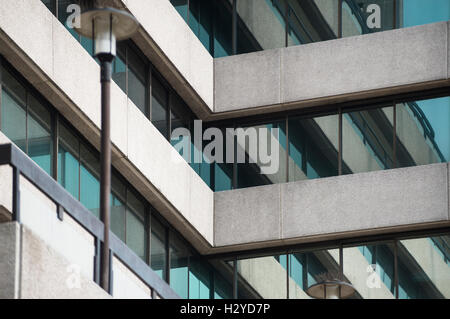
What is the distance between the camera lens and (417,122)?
92.4ft

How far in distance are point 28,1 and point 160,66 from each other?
6395 millimetres

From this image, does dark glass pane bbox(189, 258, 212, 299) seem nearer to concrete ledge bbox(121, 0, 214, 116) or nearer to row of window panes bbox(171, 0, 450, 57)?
concrete ledge bbox(121, 0, 214, 116)

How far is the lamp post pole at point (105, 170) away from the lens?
14.8 metres

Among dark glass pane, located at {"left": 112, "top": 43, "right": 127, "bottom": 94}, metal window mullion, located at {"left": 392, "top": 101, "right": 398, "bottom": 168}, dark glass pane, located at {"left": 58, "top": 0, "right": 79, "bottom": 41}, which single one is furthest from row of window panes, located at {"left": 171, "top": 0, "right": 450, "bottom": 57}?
dark glass pane, located at {"left": 58, "top": 0, "right": 79, "bottom": 41}

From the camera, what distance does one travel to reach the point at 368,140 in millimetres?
28438

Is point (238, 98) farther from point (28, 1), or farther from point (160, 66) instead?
point (28, 1)

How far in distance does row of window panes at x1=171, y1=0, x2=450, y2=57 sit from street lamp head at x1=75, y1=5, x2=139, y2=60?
12677 millimetres

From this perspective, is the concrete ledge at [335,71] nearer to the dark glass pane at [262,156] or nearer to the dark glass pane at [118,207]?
the dark glass pane at [262,156]

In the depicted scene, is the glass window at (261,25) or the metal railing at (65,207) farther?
the glass window at (261,25)

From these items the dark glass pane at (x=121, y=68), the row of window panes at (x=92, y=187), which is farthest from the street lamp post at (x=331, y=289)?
the dark glass pane at (x=121, y=68)

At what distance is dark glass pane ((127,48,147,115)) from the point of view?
2605cm

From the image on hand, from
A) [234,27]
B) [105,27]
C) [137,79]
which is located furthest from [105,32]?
[234,27]
